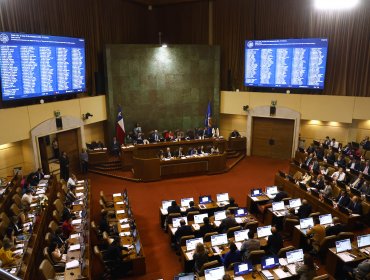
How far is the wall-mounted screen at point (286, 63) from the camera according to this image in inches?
600

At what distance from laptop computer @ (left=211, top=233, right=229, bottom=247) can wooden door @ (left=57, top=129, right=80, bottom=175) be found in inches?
384

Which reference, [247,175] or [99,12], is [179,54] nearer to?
[99,12]

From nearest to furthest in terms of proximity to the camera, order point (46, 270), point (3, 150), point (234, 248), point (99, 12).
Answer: point (46, 270)
point (234, 248)
point (3, 150)
point (99, 12)

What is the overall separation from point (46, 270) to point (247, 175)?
10.2m

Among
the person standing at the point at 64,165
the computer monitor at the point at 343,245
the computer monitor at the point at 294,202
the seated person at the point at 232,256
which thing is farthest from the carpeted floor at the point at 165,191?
the computer monitor at the point at 343,245

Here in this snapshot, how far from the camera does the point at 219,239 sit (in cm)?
786

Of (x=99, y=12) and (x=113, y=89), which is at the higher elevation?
(x=99, y=12)

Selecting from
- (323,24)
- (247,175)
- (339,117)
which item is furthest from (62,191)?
(323,24)

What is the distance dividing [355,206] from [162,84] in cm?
1157

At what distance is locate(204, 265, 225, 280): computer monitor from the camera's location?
6359 mm

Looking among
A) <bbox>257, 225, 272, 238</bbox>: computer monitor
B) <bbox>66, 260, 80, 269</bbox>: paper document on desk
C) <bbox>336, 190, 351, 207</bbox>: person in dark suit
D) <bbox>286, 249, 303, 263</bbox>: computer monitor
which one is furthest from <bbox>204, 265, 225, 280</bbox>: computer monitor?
<bbox>336, 190, 351, 207</bbox>: person in dark suit

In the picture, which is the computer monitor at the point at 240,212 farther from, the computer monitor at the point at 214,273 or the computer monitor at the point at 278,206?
the computer monitor at the point at 214,273

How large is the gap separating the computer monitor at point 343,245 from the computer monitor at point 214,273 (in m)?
2.87

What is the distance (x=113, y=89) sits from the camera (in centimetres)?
1688
